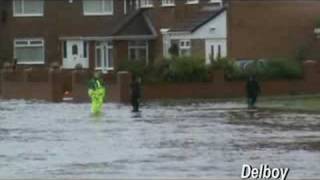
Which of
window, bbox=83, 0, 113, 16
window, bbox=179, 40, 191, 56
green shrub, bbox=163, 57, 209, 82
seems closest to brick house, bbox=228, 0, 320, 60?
window, bbox=179, 40, 191, 56

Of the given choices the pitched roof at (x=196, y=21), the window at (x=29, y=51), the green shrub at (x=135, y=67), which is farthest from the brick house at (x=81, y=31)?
the green shrub at (x=135, y=67)

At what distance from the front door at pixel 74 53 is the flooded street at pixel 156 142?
29.1 metres

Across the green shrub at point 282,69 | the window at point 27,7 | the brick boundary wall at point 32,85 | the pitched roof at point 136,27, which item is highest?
the window at point 27,7

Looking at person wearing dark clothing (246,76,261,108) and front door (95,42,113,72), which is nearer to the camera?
person wearing dark clothing (246,76,261,108)

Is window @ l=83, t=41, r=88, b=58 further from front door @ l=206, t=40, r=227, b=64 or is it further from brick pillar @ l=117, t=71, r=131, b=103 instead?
brick pillar @ l=117, t=71, r=131, b=103

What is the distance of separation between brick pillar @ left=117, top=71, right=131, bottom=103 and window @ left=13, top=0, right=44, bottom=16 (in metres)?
23.6

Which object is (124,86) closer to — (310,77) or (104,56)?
(310,77)

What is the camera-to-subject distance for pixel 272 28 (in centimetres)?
6169

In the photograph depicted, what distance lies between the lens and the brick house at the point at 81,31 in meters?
69.2

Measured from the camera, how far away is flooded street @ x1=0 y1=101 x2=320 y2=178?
21922 millimetres

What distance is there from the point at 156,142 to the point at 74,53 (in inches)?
1812

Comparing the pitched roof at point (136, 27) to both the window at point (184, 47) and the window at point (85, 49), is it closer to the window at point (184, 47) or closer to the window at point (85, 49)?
the window at point (85, 49)

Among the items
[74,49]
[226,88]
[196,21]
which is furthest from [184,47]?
[74,49]

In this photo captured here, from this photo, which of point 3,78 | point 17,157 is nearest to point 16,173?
point 17,157
